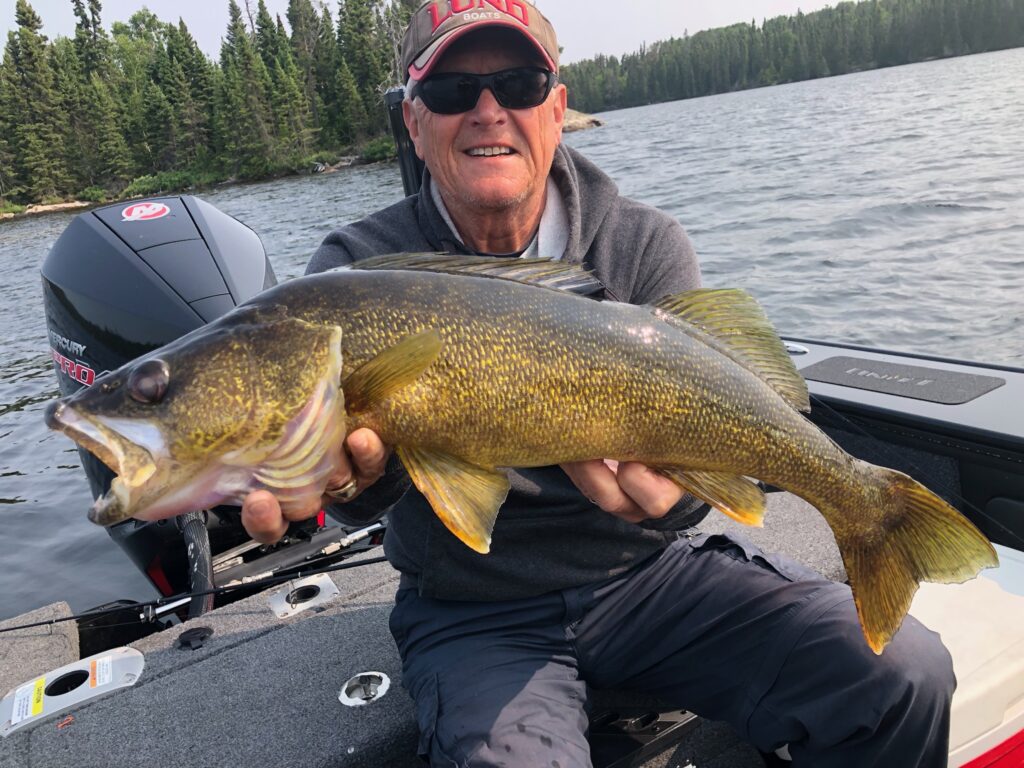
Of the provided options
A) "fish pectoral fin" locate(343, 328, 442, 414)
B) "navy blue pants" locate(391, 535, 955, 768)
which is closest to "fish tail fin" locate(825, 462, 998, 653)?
"navy blue pants" locate(391, 535, 955, 768)

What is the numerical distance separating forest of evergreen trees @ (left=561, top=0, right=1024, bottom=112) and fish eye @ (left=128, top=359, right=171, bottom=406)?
100204mm

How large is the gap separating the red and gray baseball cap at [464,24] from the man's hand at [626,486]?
162cm

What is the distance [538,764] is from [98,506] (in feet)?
4.18

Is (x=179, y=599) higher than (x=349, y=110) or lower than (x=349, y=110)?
lower

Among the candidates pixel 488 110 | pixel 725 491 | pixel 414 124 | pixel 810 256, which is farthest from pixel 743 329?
pixel 810 256

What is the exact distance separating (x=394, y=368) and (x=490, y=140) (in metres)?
1.31

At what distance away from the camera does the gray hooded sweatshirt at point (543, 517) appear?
247 cm

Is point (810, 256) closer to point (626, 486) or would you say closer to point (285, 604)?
point (285, 604)

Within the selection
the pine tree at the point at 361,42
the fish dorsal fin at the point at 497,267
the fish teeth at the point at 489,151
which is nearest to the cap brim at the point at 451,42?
the fish teeth at the point at 489,151

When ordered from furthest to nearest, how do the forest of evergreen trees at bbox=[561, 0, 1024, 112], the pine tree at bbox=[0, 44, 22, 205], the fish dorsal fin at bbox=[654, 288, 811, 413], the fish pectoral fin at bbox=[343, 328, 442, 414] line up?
the forest of evergreen trees at bbox=[561, 0, 1024, 112] → the pine tree at bbox=[0, 44, 22, 205] → the fish dorsal fin at bbox=[654, 288, 811, 413] → the fish pectoral fin at bbox=[343, 328, 442, 414]

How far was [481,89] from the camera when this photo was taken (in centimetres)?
282

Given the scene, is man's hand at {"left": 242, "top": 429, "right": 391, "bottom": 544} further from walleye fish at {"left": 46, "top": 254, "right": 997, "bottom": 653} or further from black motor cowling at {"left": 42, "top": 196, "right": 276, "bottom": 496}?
black motor cowling at {"left": 42, "top": 196, "right": 276, "bottom": 496}

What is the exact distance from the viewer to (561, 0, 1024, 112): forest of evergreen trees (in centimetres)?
8225

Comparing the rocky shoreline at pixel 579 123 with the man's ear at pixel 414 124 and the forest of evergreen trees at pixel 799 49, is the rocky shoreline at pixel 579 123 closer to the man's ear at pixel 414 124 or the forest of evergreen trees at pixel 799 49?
the forest of evergreen trees at pixel 799 49
